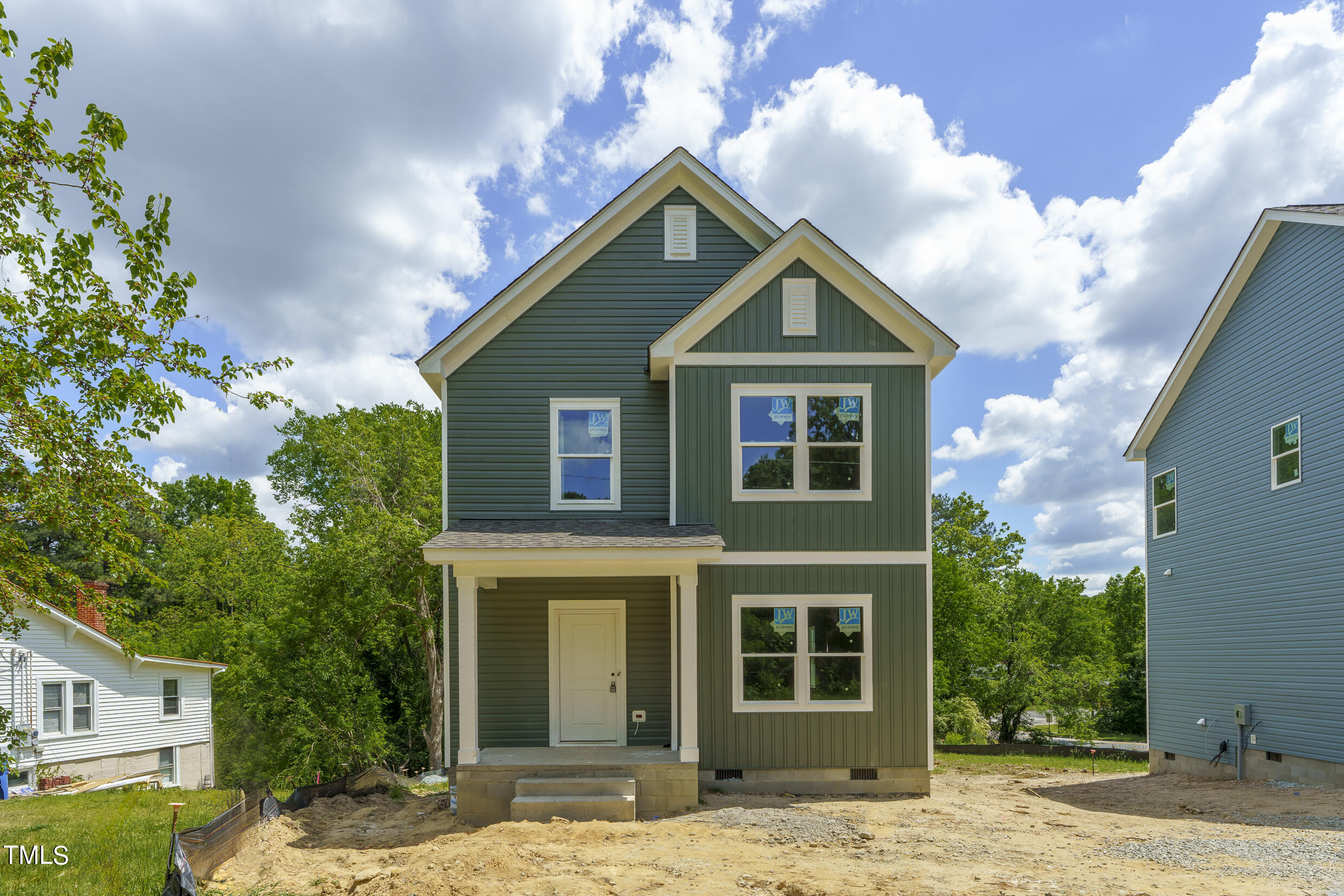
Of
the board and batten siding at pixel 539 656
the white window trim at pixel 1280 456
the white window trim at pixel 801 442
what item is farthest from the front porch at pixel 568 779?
the white window trim at pixel 1280 456

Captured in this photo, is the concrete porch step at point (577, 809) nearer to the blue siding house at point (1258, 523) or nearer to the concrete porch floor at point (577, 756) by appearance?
the concrete porch floor at point (577, 756)

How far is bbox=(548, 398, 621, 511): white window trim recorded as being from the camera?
12.0 metres

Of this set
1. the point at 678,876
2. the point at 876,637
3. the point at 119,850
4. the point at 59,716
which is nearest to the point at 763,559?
the point at 876,637

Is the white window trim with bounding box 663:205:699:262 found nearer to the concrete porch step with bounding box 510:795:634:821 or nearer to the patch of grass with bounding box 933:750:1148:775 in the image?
the concrete porch step with bounding box 510:795:634:821

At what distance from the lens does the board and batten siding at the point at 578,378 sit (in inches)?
473

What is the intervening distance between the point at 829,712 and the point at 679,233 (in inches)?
291

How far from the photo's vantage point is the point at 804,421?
36.9 ft

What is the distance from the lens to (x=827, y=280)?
11273 mm

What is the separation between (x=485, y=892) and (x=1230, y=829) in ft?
26.8

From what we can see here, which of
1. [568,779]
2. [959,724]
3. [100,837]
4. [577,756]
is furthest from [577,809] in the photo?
[959,724]

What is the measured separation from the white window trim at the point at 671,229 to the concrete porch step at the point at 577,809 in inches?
305

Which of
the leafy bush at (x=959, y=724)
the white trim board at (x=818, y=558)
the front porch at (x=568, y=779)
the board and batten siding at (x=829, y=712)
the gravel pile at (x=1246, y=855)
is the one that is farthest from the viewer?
the leafy bush at (x=959, y=724)

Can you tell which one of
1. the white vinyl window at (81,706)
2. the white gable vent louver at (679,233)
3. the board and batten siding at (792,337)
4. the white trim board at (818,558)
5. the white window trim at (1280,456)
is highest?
the white gable vent louver at (679,233)

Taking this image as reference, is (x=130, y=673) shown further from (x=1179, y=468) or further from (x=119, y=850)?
(x=1179, y=468)
